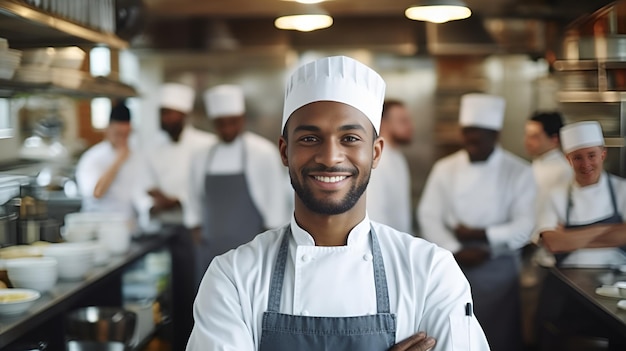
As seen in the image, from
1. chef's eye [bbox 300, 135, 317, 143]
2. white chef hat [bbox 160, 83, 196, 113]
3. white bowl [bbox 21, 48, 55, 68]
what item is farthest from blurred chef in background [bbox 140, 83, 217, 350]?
chef's eye [bbox 300, 135, 317, 143]

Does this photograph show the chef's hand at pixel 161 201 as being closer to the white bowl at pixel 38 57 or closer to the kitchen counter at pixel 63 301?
the kitchen counter at pixel 63 301

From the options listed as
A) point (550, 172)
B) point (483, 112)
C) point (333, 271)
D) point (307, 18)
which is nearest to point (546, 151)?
point (550, 172)

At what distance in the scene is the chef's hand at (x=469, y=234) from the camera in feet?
11.5

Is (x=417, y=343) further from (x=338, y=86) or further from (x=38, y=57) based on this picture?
(x=38, y=57)

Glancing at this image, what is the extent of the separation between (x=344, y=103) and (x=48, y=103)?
2142 mm

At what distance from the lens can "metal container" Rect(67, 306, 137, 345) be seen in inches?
112

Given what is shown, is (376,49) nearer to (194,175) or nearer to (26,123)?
(194,175)

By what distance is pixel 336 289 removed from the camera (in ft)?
5.98

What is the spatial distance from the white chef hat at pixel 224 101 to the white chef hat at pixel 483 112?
4.20ft

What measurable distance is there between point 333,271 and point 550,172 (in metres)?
1.41

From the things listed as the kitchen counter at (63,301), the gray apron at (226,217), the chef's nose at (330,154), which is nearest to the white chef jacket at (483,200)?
the gray apron at (226,217)

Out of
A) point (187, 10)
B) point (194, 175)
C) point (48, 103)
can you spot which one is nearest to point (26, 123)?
point (48, 103)

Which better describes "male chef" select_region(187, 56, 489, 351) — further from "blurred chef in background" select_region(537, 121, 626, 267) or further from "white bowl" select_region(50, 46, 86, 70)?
"white bowl" select_region(50, 46, 86, 70)

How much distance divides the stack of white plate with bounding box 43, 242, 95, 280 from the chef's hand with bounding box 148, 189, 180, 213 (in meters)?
1.25
